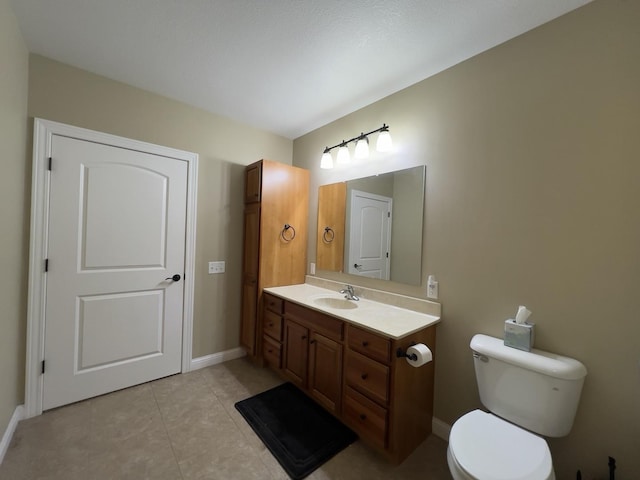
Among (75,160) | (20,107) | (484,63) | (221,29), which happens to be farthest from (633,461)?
(20,107)

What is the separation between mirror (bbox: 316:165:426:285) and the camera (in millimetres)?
1938

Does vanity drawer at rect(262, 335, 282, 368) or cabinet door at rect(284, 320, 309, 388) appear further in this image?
vanity drawer at rect(262, 335, 282, 368)

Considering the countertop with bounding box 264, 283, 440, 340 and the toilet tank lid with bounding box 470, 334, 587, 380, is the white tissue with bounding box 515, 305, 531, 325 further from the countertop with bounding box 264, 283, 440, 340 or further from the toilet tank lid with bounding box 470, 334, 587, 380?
the countertop with bounding box 264, 283, 440, 340

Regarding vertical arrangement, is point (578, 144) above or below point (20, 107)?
below

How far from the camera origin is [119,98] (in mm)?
2066

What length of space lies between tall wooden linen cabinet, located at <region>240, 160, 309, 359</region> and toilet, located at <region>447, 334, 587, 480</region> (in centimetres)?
174

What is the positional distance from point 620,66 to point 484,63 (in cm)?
62

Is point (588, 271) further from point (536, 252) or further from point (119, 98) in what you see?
point (119, 98)

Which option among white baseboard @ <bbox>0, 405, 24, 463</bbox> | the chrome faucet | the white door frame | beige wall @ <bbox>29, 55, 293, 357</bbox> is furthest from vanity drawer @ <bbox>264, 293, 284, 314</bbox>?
white baseboard @ <bbox>0, 405, 24, 463</bbox>

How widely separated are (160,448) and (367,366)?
134 centimetres

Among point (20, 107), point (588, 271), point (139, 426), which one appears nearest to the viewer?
point (588, 271)

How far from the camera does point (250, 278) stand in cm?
260

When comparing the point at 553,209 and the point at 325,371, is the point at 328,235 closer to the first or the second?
the point at 325,371

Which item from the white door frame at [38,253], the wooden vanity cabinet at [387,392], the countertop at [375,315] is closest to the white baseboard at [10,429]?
the white door frame at [38,253]
